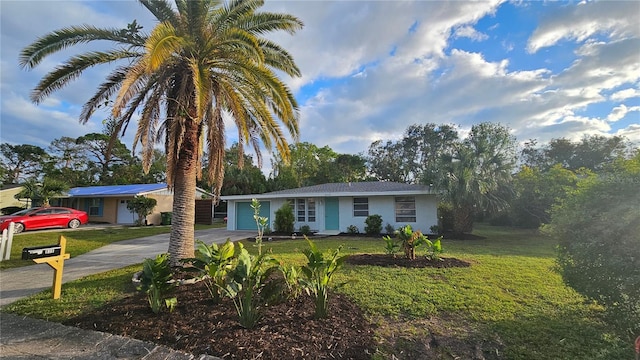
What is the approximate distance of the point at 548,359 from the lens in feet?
10.4

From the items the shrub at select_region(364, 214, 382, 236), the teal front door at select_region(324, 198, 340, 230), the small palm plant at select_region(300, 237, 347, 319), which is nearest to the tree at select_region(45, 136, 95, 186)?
the teal front door at select_region(324, 198, 340, 230)

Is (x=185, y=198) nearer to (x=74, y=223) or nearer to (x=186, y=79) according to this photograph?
(x=186, y=79)

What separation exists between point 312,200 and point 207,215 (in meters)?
13.4

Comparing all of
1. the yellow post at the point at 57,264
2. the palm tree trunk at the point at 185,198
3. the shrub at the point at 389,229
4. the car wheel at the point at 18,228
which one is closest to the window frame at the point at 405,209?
the shrub at the point at 389,229

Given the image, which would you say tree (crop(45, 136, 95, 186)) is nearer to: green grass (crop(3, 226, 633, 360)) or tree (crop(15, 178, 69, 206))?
tree (crop(15, 178, 69, 206))

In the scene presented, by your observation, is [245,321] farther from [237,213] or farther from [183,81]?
[237,213]

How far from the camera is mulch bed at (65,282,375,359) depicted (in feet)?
10.8

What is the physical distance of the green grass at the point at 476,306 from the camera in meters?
3.52

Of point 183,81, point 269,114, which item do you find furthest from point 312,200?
point 183,81

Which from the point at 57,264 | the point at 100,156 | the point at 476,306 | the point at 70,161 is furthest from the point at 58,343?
the point at 70,161

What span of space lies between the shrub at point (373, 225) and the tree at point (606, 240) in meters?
12.0

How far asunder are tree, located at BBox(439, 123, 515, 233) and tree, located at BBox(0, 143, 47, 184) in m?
47.4

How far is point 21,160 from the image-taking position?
37.4 metres

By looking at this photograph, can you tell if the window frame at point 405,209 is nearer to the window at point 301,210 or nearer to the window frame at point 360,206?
the window frame at point 360,206
